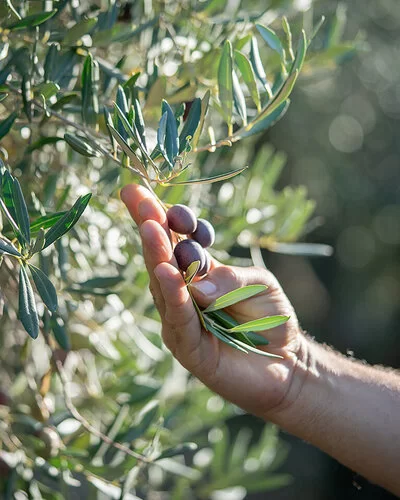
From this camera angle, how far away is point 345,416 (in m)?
1.07

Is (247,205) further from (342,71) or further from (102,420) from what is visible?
(342,71)

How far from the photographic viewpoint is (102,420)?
1340 mm

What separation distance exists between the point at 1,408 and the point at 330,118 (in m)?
3.38

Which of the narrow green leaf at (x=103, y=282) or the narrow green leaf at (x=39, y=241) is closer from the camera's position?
the narrow green leaf at (x=39, y=241)

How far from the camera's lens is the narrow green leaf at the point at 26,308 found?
2.14 ft

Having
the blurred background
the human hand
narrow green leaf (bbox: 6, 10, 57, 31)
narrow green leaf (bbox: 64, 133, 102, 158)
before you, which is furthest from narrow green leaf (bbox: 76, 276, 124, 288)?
the blurred background

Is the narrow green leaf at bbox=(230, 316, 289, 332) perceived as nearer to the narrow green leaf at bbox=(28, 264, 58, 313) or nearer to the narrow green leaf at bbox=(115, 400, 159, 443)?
the narrow green leaf at bbox=(28, 264, 58, 313)

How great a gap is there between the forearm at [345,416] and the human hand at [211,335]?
0.02 m

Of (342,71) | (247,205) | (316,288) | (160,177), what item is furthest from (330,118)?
(160,177)

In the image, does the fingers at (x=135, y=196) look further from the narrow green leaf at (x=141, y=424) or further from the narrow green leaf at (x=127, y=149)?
the narrow green leaf at (x=141, y=424)

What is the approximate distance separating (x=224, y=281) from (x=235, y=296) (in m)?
0.09

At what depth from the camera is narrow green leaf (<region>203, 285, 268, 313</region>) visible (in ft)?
2.38

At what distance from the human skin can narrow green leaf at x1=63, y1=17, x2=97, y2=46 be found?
0.66 ft

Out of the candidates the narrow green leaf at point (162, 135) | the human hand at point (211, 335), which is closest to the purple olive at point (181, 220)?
the human hand at point (211, 335)
